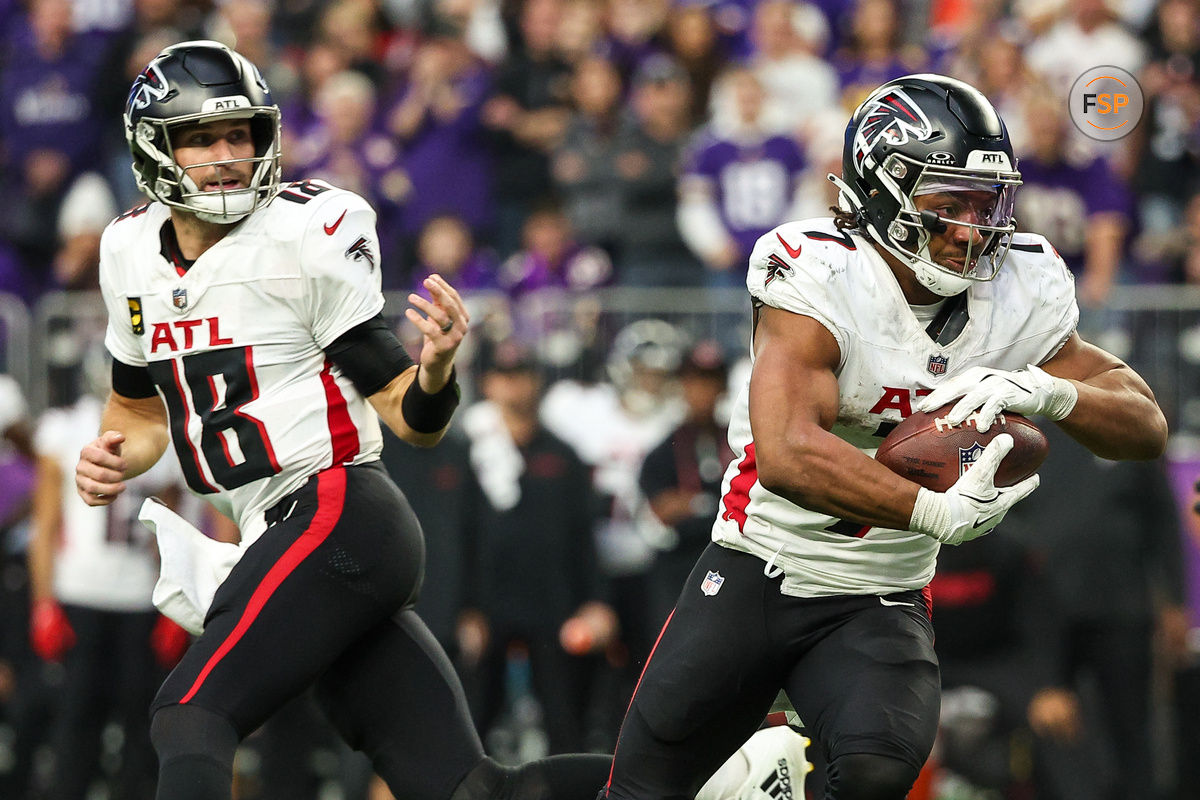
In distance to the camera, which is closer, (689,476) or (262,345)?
(262,345)

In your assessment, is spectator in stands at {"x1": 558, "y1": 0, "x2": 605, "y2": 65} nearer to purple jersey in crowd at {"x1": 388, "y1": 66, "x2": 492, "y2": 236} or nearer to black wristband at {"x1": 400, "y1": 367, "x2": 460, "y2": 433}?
purple jersey in crowd at {"x1": 388, "y1": 66, "x2": 492, "y2": 236}

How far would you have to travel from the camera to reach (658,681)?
12.7ft

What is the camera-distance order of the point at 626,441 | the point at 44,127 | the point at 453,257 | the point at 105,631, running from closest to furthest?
the point at 105,631 < the point at 626,441 < the point at 453,257 < the point at 44,127

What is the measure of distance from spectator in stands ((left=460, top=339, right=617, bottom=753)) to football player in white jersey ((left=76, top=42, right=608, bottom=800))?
3.27 metres

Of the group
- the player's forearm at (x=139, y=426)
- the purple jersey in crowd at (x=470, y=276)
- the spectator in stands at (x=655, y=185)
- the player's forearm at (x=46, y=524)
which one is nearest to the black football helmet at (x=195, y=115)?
the player's forearm at (x=139, y=426)

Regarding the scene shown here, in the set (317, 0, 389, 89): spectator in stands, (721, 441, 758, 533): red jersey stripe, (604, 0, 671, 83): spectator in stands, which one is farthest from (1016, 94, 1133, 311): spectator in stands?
(721, 441, 758, 533): red jersey stripe

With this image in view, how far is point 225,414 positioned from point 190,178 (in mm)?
598

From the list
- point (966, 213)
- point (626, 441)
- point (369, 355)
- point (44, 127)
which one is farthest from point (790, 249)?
point (44, 127)

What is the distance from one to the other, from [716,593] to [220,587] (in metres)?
1.20

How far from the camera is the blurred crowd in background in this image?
7.38 metres

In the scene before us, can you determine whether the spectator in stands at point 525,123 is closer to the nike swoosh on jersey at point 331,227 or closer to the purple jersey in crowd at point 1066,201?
the purple jersey in crowd at point 1066,201

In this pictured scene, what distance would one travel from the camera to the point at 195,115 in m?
4.23

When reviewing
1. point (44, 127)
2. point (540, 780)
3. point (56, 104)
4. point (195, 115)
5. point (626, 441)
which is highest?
point (195, 115)

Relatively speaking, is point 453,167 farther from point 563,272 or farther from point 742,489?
point 742,489
